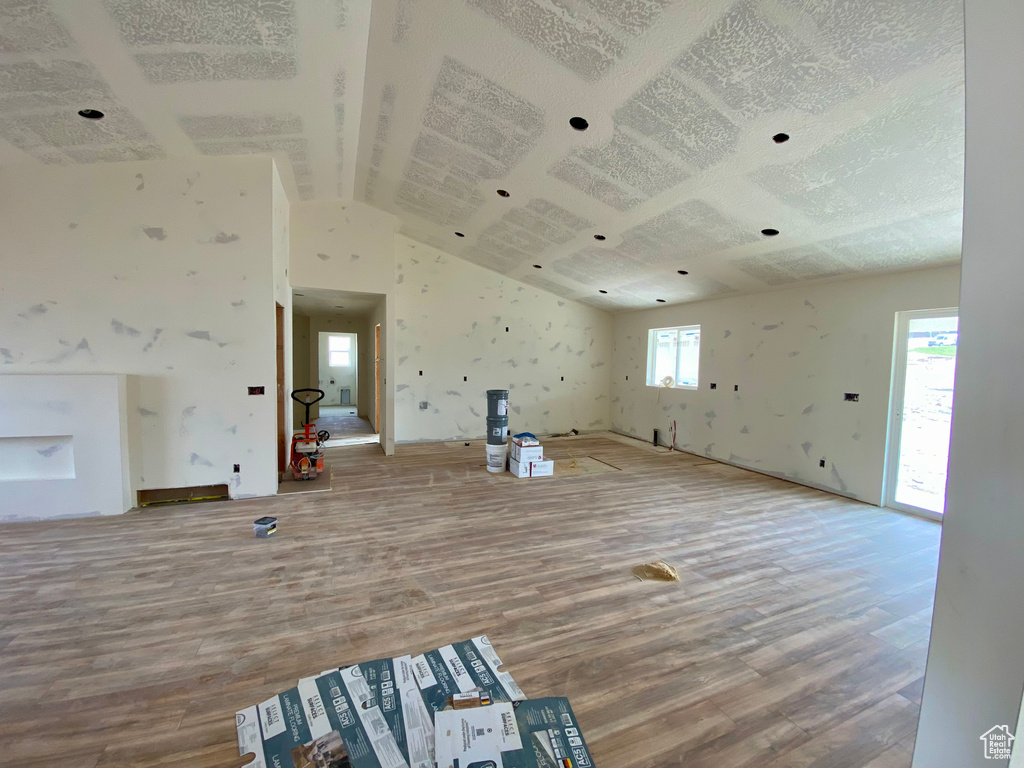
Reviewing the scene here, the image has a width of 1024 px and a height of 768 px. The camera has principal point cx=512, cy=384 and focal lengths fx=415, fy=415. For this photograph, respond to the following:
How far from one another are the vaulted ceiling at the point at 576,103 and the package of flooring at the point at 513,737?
3.29 meters

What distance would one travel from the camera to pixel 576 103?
2.89 m

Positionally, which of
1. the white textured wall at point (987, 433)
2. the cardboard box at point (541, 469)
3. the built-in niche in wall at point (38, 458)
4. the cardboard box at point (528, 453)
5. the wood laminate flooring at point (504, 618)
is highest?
the white textured wall at point (987, 433)

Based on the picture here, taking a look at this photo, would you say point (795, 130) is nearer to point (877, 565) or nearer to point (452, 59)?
point (452, 59)

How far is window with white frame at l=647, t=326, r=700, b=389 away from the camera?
265 inches

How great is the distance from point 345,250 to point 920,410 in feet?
22.5

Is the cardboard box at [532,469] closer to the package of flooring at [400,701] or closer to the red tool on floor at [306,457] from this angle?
the red tool on floor at [306,457]

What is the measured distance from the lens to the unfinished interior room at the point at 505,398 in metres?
1.51

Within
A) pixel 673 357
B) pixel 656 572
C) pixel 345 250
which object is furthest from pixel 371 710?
pixel 673 357

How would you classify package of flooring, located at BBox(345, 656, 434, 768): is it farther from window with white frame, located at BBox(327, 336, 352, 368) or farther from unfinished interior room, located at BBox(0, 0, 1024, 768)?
window with white frame, located at BBox(327, 336, 352, 368)

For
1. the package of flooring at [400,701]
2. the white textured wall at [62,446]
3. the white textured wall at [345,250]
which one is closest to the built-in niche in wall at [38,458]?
the white textured wall at [62,446]

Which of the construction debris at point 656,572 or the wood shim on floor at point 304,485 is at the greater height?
the construction debris at point 656,572

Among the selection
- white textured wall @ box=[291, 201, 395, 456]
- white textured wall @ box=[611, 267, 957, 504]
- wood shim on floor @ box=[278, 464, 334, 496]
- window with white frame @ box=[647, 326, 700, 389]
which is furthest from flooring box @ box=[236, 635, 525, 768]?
window with white frame @ box=[647, 326, 700, 389]

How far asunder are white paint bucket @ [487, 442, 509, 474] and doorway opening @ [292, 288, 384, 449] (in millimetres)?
2823

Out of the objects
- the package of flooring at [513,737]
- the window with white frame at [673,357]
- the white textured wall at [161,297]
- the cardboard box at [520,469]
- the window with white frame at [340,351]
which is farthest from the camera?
the window with white frame at [340,351]
